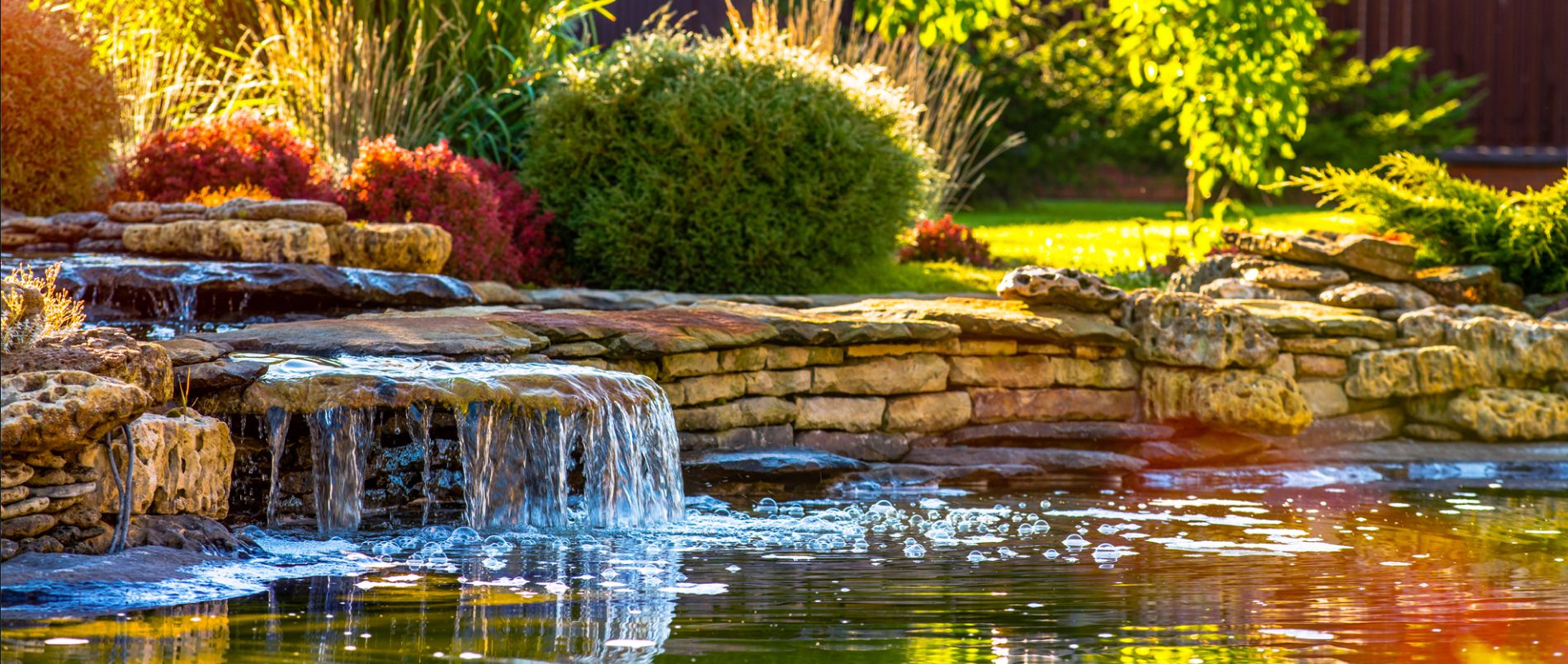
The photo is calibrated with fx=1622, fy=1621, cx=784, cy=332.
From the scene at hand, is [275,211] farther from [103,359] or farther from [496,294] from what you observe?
[103,359]

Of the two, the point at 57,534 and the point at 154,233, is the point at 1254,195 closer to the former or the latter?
the point at 154,233

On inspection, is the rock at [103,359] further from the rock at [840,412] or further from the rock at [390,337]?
the rock at [840,412]

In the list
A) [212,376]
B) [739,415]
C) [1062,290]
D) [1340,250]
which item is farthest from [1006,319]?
[212,376]

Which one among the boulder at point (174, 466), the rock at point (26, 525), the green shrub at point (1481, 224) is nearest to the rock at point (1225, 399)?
the green shrub at point (1481, 224)

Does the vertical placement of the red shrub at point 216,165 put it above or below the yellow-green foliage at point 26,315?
above

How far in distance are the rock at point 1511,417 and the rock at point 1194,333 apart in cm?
110

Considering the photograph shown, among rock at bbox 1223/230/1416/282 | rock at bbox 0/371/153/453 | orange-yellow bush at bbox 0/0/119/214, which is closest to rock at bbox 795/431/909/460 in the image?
rock at bbox 1223/230/1416/282

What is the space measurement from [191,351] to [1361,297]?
5.91 meters

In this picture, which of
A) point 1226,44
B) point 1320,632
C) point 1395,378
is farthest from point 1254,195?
point 1320,632

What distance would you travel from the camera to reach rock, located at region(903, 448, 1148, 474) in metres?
7.30

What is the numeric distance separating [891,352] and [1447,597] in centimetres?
345

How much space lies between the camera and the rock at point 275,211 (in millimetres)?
7668

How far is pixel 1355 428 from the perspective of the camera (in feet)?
26.7

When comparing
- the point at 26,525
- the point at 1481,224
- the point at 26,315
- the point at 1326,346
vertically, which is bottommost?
the point at 26,525
